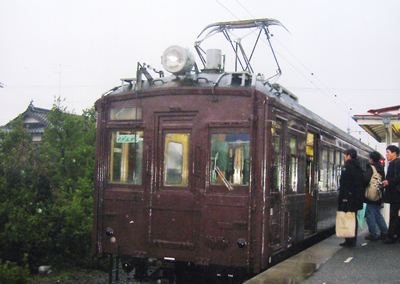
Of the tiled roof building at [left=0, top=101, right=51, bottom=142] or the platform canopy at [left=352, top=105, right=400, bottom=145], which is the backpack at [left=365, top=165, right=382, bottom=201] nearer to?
the platform canopy at [left=352, top=105, right=400, bottom=145]

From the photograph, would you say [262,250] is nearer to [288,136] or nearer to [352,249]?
[288,136]

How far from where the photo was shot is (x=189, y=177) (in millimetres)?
5938

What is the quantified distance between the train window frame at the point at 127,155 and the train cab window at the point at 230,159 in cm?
98

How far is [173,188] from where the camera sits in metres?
6.02

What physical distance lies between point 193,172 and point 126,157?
1.02 meters

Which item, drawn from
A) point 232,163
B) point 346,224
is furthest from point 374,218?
point 232,163

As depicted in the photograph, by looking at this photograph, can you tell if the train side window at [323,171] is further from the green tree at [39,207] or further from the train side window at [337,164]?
the green tree at [39,207]

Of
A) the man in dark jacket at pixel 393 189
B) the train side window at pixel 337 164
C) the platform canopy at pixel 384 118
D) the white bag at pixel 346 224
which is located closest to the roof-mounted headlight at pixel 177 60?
the white bag at pixel 346 224

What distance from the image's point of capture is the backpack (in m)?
8.12

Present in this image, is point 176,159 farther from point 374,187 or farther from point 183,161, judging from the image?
point 374,187

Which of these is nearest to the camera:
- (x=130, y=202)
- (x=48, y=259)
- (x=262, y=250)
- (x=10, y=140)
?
(x=262, y=250)

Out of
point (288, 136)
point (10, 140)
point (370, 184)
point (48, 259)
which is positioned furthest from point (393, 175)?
point (10, 140)

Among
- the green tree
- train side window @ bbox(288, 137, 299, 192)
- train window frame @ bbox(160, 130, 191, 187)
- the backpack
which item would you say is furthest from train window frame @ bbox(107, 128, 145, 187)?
the green tree

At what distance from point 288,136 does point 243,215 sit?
152cm
